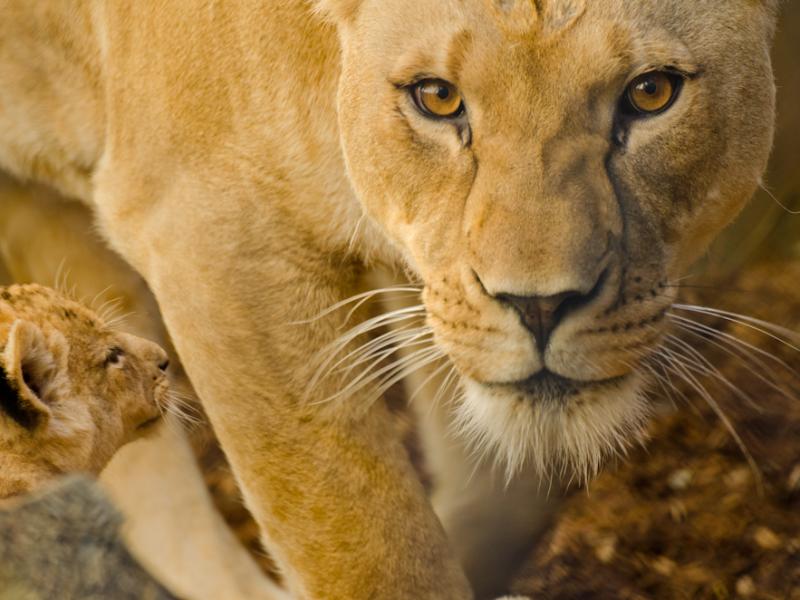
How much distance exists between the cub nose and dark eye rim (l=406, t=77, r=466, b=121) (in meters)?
0.26

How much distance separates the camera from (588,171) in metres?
1.67

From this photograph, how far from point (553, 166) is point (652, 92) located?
0.17m

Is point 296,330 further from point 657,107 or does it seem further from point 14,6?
point 14,6

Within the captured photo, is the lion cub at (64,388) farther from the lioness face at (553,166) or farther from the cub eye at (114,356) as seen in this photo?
the lioness face at (553,166)

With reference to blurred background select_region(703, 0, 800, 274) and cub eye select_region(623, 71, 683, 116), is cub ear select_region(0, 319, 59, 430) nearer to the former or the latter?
cub eye select_region(623, 71, 683, 116)

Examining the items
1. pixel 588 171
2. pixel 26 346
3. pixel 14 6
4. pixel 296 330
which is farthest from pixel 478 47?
pixel 14 6

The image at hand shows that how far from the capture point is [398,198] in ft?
6.08

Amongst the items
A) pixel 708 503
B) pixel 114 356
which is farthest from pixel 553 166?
pixel 708 503

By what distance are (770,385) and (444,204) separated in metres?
1.23

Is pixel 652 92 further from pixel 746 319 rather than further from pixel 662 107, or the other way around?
pixel 746 319

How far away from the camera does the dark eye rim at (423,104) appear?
5.74 ft

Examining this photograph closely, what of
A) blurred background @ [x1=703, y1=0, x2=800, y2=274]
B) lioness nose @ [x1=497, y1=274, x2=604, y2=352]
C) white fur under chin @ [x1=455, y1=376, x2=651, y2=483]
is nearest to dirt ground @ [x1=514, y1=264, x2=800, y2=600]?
blurred background @ [x1=703, y1=0, x2=800, y2=274]

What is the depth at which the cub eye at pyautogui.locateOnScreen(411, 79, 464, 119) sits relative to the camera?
175 centimetres

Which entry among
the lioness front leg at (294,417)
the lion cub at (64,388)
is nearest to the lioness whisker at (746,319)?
the lioness front leg at (294,417)
